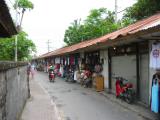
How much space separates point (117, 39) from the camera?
1248 cm

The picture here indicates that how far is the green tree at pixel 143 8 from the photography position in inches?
1038

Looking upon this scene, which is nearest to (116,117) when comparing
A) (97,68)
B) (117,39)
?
(117,39)

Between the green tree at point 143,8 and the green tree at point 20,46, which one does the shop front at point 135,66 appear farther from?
the green tree at point 143,8

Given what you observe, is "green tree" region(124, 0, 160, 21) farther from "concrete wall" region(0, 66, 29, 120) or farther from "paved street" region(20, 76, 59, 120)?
"concrete wall" region(0, 66, 29, 120)

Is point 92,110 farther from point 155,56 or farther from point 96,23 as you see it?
point 96,23

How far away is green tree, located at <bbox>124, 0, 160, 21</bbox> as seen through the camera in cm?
2636

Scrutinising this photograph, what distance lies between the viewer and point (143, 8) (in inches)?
1096

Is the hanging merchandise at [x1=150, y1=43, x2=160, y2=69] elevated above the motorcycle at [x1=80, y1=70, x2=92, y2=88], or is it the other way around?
the hanging merchandise at [x1=150, y1=43, x2=160, y2=69]

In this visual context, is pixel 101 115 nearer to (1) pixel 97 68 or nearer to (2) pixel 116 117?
(2) pixel 116 117

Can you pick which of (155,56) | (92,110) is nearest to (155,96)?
(155,56)

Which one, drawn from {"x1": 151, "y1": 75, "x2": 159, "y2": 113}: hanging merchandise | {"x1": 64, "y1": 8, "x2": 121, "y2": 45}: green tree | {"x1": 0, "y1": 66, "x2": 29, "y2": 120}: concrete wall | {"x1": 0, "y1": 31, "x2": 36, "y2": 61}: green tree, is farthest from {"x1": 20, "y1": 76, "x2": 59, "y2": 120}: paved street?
{"x1": 64, "y1": 8, "x2": 121, "y2": 45}: green tree

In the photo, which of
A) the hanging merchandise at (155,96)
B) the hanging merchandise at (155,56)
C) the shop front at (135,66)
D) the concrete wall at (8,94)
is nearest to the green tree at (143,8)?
the shop front at (135,66)

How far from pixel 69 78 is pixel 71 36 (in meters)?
23.5

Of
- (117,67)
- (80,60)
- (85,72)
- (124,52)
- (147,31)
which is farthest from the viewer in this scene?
(80,60)
